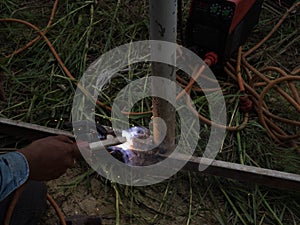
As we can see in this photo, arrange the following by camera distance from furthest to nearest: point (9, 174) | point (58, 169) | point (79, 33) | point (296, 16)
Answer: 1. point (296, 16)
2. point (79, 33)
3. point (58, 169)
4. point (9, 174)

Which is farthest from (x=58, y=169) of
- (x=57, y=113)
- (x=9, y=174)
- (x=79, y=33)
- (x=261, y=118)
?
(x=79, y=33)

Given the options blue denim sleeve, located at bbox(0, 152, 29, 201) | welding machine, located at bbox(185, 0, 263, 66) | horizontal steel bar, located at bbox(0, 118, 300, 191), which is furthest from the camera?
welding machine, located at bbox(185, 0, 263, 66)

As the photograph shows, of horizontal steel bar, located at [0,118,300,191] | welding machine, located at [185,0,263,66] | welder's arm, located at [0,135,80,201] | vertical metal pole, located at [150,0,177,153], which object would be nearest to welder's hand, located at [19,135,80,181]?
welder's arm, located at [0,135,80,201]

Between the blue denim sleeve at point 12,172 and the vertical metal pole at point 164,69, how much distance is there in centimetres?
64

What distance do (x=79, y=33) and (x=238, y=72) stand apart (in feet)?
3.86

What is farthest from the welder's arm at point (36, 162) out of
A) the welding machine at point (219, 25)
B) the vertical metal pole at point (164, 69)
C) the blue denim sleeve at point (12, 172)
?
the welding machine at point (219, 25)

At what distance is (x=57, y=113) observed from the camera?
2.34m

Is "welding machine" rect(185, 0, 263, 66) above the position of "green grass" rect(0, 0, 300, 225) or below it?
above

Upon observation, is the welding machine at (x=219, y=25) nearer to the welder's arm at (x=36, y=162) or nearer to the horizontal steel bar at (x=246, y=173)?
the horizontal steel bar at (x=246, y=173)

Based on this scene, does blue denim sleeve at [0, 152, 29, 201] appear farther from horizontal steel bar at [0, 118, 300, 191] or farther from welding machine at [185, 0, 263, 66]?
welding machine at [185, 0, 263, 66]

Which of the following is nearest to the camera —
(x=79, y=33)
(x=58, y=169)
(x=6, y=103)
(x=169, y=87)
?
(x=58, y=169)

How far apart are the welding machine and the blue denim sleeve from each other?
57.0 inches

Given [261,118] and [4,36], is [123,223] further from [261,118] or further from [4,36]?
[4,36]

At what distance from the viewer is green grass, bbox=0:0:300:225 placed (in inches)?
77.7
